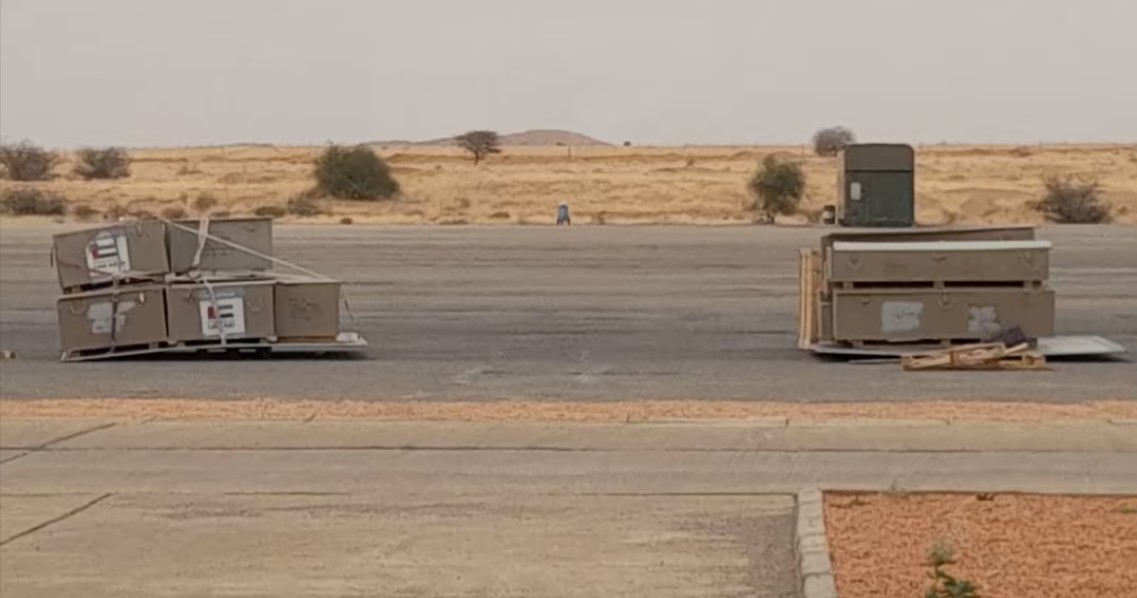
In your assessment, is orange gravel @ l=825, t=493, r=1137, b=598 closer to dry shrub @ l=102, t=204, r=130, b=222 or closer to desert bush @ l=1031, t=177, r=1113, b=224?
desert bush @ l=1031, t=177, r=1113, b=224

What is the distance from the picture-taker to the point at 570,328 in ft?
80.9

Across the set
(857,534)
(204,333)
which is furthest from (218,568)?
(204,333)

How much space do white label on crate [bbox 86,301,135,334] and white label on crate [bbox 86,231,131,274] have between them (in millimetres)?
423

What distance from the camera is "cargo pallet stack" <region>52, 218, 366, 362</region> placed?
71.1ft

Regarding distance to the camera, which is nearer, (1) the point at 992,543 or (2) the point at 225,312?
(1) the point at 992,543

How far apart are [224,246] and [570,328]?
16.5ft

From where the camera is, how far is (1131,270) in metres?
33.8

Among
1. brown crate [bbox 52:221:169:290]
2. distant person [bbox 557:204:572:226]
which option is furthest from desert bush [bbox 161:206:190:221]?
brown crate [bbox 52:221:169:290]

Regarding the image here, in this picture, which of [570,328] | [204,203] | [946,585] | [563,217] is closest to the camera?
[946,585]

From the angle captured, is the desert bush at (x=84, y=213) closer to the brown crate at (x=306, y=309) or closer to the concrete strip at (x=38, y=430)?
the brown crate at (x=306, y=309)

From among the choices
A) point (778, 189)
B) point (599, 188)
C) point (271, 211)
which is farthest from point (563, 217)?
point (599, 188)

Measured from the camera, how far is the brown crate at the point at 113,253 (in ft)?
70.9

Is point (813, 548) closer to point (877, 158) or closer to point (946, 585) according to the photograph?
point (946, 585)

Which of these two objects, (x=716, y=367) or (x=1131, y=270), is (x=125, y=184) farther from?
(x=716, y=367)
